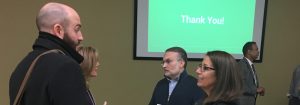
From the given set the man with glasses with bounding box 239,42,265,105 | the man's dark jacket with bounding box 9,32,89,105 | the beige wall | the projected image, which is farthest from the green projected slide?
the man's dark jacket with bounding box 9,32,89,105

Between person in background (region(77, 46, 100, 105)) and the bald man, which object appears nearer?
the bald man

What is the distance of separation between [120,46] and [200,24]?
1070 mm

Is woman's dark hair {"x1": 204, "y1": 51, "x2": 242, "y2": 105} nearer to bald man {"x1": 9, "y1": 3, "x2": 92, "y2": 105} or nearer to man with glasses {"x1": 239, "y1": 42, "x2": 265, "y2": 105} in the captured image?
bald man {"x1": 9, "y1": 3, "x2": 92, "y2": 105}

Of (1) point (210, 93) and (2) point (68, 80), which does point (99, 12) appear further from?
(2) point (68, 80)

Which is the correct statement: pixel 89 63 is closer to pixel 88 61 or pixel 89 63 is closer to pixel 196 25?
pixel 88 61

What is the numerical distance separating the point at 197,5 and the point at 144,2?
693mm

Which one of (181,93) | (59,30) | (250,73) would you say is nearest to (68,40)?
(59,30)

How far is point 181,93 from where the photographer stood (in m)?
2.37

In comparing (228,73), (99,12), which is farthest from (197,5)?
(228,73)

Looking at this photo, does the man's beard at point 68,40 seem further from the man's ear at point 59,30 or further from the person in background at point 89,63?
the person in background at point 89,63

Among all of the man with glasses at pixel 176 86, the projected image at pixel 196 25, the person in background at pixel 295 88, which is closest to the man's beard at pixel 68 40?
the man with glasses at pixel 176 86

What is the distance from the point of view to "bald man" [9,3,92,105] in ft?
3.59

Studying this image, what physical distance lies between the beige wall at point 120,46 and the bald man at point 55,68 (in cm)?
278

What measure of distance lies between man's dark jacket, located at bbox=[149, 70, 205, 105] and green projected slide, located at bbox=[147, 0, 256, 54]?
1.59 meters
